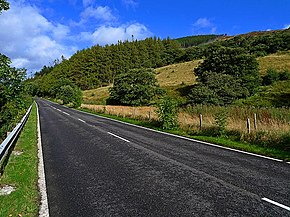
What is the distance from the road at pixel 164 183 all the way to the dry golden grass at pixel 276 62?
167 feet

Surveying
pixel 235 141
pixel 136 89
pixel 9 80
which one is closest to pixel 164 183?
pixel 235 141

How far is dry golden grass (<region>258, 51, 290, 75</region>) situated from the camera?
5660 centimetres

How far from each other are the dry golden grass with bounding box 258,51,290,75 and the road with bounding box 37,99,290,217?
50.9 meters

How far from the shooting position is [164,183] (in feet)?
22.0

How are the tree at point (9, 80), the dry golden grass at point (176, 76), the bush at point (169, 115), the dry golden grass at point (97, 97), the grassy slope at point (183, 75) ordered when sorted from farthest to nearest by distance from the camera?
the dry golden grass at point (176, 76)
the dry golden grass at point (97, 97)
the grassy slope at point (183, 75)
the bush at point (169, 115)
the tree at point (9, 80)

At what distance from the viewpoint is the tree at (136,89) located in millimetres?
50750

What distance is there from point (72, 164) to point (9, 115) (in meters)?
14.4

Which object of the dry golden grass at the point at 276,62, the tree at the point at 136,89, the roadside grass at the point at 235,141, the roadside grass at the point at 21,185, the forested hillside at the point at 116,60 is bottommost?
the roadside grass at the point at 235,141

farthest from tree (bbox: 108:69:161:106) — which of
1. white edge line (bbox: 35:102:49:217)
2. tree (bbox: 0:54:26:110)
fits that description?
white edge line (bbox: 35:102:49:217)

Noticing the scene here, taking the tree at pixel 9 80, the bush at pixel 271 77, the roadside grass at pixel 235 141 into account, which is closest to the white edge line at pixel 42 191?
the tree at pixel 9 80

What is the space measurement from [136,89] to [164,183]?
44.5 metres

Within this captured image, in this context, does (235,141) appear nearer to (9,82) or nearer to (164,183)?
(164,183)

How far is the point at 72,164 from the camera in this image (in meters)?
8.91

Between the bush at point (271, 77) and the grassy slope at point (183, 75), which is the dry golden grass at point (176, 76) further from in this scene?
the bush at point (271, 77)
